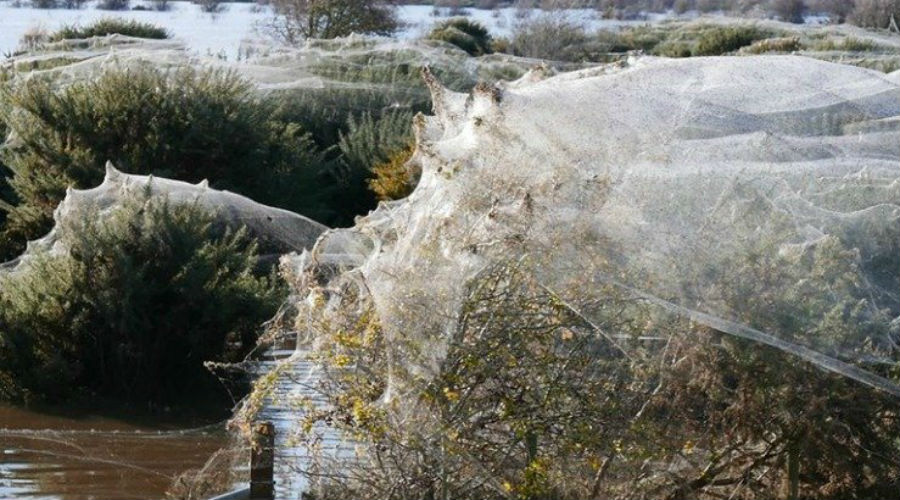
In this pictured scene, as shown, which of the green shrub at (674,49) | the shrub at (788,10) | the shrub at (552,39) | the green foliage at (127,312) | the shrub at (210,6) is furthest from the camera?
the shrub at (788,10)

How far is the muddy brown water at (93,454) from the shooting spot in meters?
9.00

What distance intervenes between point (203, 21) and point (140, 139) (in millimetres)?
28730

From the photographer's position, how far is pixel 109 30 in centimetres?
3778

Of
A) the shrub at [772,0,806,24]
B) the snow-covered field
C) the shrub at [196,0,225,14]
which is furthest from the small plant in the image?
the shrub at [772,0,806,24]

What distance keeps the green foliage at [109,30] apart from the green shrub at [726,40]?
13.4 metres

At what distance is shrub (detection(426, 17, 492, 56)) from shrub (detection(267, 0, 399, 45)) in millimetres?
1705

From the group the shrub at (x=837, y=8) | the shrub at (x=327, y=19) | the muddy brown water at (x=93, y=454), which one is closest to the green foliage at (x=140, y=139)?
the muddy brown water at (x=93, y=454)

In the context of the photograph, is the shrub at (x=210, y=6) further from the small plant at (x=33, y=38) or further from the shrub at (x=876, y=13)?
the shrub at (x=876, y=13)

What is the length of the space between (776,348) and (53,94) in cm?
1169

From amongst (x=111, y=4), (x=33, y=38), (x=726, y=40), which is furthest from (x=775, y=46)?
(x=111, y=4)

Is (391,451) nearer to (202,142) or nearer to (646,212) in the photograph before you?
(646,212)

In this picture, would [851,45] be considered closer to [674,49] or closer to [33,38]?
[674,49]

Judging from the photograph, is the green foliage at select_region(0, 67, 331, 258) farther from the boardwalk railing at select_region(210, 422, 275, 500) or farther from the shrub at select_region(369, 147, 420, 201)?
the boardwalk railing at select_region(210, 422, 275, 500)

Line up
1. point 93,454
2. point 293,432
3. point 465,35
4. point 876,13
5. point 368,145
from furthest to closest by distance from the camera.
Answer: point 876,13 → point 465,35 → point 368,145 → point 93,454 → point 293,432
